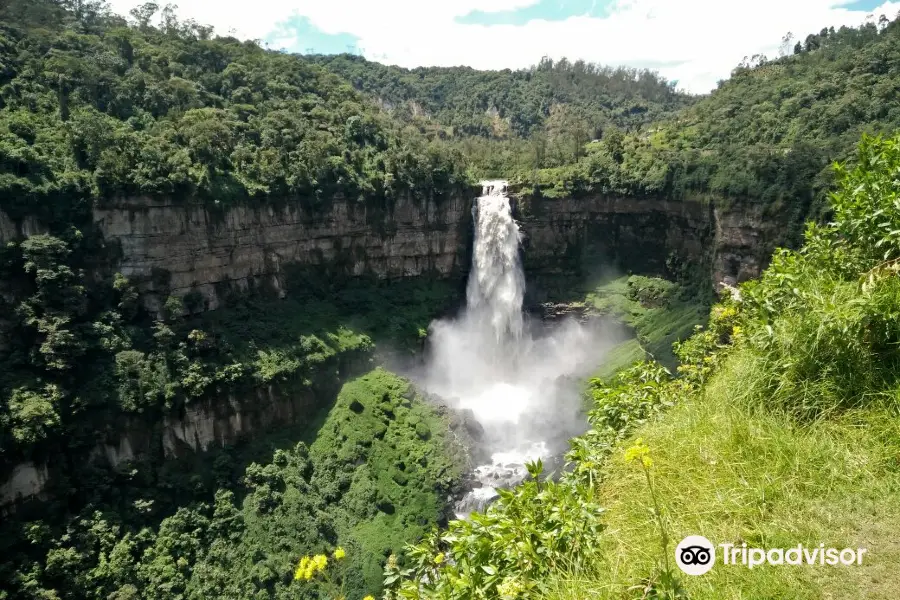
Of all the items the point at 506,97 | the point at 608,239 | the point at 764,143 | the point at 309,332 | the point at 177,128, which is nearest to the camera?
the point at 177,128

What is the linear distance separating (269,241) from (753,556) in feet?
104

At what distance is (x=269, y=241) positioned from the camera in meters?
32.2

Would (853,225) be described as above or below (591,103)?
below

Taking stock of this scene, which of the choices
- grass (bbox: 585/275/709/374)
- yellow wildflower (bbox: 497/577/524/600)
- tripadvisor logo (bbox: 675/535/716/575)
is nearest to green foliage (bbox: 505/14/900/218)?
grass (bbox: 585/275/709/374)

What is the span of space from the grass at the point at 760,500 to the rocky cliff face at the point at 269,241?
28004mm

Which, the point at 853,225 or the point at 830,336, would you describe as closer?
the point at 830,336

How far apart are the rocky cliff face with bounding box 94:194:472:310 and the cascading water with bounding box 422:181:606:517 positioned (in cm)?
202

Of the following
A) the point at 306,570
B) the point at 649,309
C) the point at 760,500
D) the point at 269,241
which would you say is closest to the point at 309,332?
the point at 269,241

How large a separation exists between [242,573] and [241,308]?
1439cm

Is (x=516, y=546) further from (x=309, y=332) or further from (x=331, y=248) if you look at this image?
(x=331, y=248)

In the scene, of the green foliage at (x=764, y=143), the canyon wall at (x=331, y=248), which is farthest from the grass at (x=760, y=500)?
the green foliage at (x=764, y=143)

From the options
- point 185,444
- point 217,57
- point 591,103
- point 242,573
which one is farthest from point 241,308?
point 591,103

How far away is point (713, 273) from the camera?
32.5 m

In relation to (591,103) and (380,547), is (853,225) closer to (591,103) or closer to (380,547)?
(380,547)
